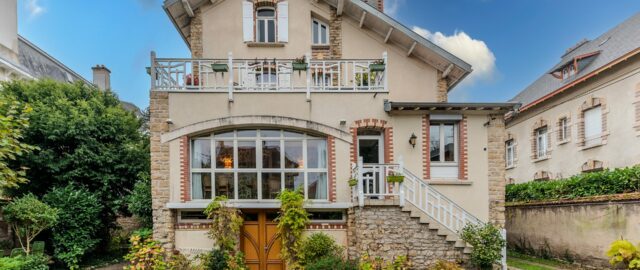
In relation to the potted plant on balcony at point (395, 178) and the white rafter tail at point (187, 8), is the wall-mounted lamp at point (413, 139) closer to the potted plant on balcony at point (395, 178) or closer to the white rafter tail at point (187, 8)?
the potted plant on balcony at point (395, 178)

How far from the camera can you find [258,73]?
34.4 feet

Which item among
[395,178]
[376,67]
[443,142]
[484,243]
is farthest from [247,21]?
[484,243]

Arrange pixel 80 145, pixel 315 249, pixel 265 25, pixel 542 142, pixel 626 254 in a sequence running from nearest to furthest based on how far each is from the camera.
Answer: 1. pixel 626 254
2. pixel 315 249
3. pixel 80 145
4. pixel 265 25
5. pixel 542 142

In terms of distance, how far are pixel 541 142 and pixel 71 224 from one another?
65.5 ft

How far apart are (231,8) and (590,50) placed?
1662cm

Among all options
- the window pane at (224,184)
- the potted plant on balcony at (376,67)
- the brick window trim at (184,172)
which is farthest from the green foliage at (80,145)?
the potted plant on balcony at (376,67)

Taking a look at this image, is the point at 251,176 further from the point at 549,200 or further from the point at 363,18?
the point at 549,200

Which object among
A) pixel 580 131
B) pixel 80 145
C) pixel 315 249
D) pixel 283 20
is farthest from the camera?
pixel 580 131

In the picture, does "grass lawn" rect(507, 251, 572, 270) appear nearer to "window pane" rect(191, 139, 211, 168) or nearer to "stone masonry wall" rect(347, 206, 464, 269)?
"stone masonry wall" rect(347, 206, 464, 269)

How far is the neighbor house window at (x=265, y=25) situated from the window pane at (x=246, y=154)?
12.5ft

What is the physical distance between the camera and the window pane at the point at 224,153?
9.58 m

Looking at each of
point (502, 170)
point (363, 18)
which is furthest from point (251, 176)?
point (502, 170)

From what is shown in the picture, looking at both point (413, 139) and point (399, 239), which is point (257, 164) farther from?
point (413, 139)

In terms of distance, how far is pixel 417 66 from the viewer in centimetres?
1155
